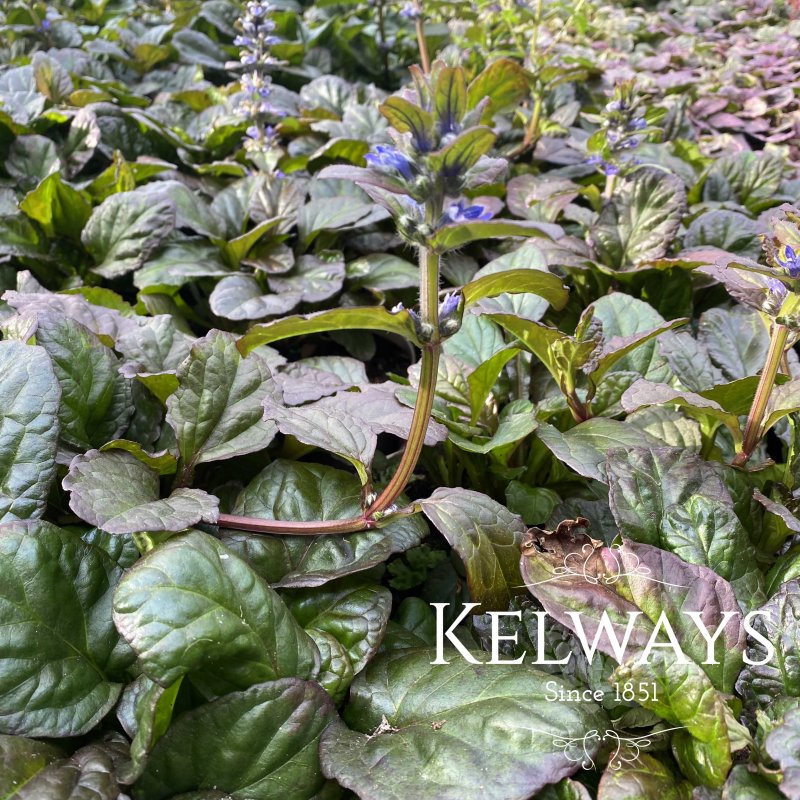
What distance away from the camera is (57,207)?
243 centimetres

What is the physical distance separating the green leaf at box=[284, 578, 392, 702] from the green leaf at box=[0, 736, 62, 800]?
0.42 meters

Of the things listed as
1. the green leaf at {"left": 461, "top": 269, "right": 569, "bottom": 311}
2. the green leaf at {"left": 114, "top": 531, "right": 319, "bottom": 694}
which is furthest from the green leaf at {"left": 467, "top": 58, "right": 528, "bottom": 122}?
the green leaf at {"left": 114, "top": 531, "right": 319, "bottom": 694}

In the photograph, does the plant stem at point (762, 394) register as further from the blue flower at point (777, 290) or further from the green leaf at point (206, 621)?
the green leaf at point (206, 621)

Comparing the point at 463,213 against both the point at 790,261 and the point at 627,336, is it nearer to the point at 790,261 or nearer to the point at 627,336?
the point at 790,261

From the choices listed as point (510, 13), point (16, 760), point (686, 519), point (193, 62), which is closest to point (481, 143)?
point (686, 519)

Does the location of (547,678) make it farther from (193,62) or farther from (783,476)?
(193,62)

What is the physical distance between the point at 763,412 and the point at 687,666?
2.07 ft

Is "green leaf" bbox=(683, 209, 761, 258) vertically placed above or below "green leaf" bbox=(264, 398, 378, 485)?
above

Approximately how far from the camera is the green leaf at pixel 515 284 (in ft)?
3.92

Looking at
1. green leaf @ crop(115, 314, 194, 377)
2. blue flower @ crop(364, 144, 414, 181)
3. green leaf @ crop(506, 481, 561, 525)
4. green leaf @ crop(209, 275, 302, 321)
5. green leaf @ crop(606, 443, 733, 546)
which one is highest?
blue flower @ crop(364, 144, 414, 181)

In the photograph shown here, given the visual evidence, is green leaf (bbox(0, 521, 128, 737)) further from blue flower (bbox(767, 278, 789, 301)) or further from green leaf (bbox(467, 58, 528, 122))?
green leaf (bbox(467, 58, 528, 122))

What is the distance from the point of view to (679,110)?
3.58m

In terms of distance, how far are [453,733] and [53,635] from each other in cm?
66

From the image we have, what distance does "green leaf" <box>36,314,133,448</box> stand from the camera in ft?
4.83
